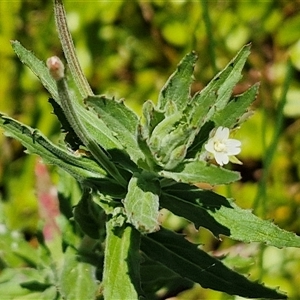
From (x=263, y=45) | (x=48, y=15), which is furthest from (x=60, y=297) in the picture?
(x=263, y=45)

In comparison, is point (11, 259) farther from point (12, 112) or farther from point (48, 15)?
point (48, 15)

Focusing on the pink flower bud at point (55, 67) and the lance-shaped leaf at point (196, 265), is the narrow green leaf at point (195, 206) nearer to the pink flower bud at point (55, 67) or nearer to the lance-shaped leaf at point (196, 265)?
the lance-shaped leaf at point (196, 265)

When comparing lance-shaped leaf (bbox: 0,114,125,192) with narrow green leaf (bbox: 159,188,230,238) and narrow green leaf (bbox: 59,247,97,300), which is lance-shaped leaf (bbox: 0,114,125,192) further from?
narrow green leaf (bbox: 59,247,97,300)

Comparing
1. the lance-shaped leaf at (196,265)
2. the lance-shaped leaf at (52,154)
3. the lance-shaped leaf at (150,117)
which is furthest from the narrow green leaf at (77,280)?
the lance-shaped leaf at (150,117)

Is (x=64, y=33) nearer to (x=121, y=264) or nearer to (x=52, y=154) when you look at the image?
(x=52, y=154)

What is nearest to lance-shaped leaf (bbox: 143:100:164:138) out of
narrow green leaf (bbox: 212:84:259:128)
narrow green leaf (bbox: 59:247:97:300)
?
narrow green leaf (bbox: 212:84:259:128)

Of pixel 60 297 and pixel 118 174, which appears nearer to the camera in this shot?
pixel 118 174

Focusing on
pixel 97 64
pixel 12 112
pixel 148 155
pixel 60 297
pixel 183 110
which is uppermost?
pixel 97 64
